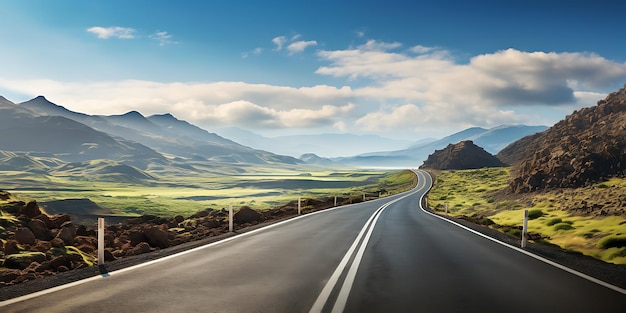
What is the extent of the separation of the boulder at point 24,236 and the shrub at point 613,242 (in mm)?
20197

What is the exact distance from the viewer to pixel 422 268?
9.64 metres

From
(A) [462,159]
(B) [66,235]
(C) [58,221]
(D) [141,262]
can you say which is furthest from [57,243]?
(A) [462,159]

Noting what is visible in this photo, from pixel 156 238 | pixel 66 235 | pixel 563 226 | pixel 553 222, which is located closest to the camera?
pixel 66 235

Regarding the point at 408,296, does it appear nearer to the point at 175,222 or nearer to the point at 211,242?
the point at 211,242

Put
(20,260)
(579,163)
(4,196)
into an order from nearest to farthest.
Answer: (20,260) < (4,196) < (579,163)

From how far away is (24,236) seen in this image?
1366 cm

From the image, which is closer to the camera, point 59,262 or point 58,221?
point 59,262

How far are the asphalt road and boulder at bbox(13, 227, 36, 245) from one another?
547 centimetres

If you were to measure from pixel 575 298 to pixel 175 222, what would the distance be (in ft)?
84.9

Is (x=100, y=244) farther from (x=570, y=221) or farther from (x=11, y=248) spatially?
(x=570, y=221)

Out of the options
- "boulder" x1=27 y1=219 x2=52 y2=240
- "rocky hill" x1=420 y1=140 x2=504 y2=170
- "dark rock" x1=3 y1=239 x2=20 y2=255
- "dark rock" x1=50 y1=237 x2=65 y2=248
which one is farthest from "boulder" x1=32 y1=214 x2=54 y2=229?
"rocky hill" x1=420 y1=140 x2=504 y2=170

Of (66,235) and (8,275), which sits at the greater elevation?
(66,235)

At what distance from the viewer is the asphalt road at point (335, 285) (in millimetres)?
6438

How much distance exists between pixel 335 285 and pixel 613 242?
49.9 feet
